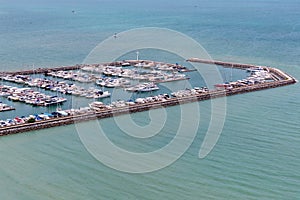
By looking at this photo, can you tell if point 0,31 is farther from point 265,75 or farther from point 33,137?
point 33,137

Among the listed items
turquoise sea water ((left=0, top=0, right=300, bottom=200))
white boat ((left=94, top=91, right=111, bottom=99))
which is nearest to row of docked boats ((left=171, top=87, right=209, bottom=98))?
turquoise sea water ((left=0, top=0, right=300, bottom=200))

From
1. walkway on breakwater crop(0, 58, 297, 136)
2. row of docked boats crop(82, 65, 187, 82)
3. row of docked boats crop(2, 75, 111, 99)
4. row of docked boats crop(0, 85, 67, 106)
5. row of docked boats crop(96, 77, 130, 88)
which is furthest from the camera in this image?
row of docked boats crop(82, 65, 187, 82)

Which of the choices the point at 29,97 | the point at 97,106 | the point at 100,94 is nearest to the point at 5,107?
the point at 29,97

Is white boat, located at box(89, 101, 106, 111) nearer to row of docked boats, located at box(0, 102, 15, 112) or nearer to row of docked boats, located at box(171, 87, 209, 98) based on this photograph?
row of docked boats, located at box(0, 102, 15, 112)

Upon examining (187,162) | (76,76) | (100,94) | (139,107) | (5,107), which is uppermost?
(76,76)

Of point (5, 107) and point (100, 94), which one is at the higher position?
point (100, 94)

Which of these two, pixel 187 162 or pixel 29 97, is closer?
pixel 187 162

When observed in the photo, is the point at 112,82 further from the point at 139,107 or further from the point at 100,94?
the point at 139,107

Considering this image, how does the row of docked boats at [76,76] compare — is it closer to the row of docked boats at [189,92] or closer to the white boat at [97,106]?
the white boat at [97,106]

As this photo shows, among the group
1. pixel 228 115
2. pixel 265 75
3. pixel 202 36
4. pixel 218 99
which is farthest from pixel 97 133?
pixel 202 36
